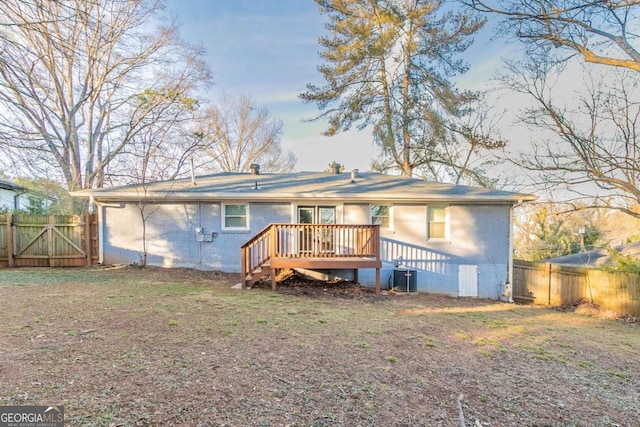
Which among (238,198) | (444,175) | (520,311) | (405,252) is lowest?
(520,311)

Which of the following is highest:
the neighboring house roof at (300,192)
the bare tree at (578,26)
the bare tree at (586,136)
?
the bare tree at (578,26)

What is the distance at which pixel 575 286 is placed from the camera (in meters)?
9.70

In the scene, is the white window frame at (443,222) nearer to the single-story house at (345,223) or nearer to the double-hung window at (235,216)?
the single-story house at (345,223)

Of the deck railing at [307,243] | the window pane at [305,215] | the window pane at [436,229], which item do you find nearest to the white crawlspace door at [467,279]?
the window pane at [436,229]

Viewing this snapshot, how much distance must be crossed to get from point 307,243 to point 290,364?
5.20m

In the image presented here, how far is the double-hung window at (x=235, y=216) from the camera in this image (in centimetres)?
1009

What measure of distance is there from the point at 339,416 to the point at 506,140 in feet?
51.6

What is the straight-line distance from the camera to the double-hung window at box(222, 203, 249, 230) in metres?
10.1

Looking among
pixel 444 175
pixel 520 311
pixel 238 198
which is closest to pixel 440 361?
pixel 520 311

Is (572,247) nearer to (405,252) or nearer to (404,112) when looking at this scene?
(404,112)

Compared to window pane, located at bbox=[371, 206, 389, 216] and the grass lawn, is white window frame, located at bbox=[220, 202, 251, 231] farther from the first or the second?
window pane, located at bbox=[371, 206, 389, 216]

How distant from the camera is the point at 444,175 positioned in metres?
17.6

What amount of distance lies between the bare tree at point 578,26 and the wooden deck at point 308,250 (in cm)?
662

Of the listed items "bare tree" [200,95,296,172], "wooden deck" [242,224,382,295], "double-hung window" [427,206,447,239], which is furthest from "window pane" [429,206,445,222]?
"bare tree" [200,95,296,172]
